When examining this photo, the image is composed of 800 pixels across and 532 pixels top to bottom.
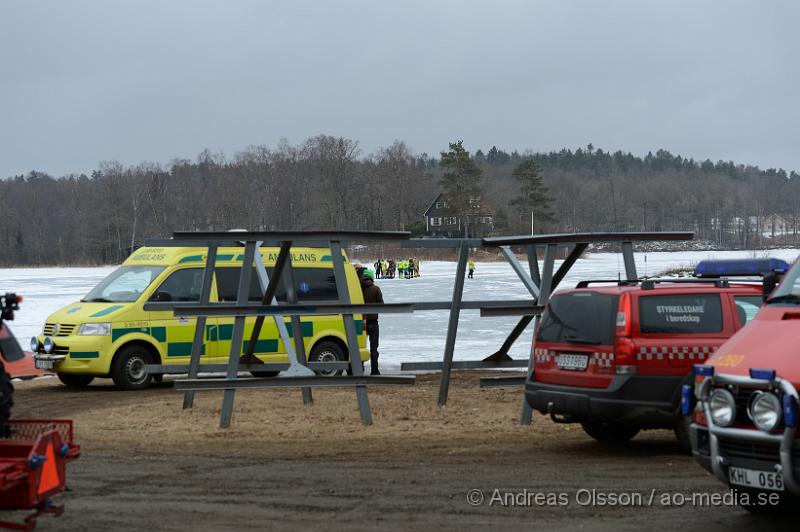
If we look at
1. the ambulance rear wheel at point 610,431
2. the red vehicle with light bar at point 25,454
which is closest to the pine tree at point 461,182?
the ambulance rear wheel at point 610,431

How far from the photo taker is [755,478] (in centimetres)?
682

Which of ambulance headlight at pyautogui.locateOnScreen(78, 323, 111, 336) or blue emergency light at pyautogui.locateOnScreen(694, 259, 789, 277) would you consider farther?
blue emergency light at pyautogui.locateOnScreen(694, 259, 789, 277)

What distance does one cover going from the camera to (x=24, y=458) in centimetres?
676

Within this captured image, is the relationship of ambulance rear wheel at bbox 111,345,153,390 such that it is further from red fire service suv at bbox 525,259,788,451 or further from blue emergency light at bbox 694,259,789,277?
blue emergency light at bbox 694,259,789,277

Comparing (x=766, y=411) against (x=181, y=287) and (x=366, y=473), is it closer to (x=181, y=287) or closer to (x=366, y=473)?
(x=366, y=473)

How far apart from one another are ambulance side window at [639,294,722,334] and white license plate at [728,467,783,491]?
3.82 meters

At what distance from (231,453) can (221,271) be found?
7679 millimetres

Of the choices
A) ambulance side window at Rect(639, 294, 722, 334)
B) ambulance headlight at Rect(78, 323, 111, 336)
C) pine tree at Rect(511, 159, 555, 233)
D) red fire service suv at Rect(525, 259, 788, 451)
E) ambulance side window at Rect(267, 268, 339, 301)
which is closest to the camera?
red fire service suv at Rect(525, 259, 788, 451)

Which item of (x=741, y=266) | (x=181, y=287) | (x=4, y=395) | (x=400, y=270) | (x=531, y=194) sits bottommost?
(x=4, y=395)

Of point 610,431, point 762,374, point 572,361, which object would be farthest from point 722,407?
point 610,431

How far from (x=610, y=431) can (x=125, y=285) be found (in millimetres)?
9687

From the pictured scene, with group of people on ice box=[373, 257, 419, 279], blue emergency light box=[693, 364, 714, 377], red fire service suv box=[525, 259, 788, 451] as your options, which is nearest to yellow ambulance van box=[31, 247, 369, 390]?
red fire service suv box=[525, 259, 788, 451]

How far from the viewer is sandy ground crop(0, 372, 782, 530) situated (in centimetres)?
805

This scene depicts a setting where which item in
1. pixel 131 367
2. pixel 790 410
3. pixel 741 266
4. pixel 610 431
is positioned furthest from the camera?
pixel 741 266
